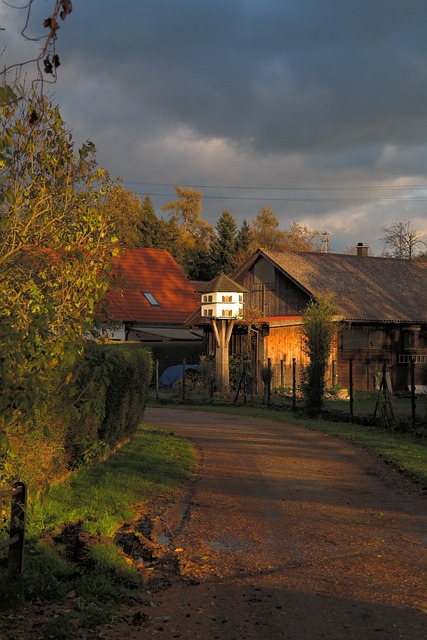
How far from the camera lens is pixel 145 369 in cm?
1717

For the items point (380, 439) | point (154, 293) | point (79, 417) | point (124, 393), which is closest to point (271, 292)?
point (154, 293)

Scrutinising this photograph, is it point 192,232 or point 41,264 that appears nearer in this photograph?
point 41,264

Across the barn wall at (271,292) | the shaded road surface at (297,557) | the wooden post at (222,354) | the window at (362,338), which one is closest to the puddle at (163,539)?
the shaded road surface at (297,557)

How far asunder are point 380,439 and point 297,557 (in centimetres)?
1122

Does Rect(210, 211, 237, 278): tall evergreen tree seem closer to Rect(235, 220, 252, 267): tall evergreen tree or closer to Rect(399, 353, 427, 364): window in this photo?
Rect(235, 220, 252, 267): tall evergreen tree

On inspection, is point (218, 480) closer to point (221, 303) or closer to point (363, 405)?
point (363, 405)

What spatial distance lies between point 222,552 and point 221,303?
2675cm

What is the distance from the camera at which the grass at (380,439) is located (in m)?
14.2

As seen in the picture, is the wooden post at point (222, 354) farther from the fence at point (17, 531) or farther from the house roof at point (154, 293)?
the fence at point (17, 531)

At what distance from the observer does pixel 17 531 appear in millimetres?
6621

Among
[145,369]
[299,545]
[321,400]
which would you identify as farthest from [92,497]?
[321,400]

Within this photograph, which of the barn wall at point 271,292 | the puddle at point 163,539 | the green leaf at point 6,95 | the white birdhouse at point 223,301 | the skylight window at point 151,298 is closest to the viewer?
the green leaf at point 6,95

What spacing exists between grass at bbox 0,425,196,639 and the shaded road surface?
38 cm

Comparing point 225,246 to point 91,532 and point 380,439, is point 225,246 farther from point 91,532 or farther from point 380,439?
point 91,532
